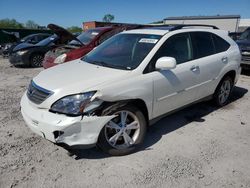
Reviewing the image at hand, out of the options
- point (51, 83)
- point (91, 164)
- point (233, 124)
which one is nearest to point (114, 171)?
point (91, 164)

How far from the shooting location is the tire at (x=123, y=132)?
327cm

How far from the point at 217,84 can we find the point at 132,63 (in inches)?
86.8

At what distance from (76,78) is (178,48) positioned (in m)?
1.79

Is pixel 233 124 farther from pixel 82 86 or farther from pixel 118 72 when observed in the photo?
pixel 82 86

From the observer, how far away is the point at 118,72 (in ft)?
11.3

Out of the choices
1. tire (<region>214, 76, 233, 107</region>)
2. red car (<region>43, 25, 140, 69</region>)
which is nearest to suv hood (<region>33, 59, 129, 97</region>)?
tire (<region>214, 76, 233, 107</region>)

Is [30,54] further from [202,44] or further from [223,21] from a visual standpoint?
[223,21]

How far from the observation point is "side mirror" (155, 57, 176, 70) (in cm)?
347

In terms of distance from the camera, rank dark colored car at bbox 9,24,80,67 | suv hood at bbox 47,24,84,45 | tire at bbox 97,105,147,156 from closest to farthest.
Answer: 1. tire at bbox 97,105,147,156
2. suv hood at bbox 47,24,84,45
3. dark colored car at bbox 9,24,80,67

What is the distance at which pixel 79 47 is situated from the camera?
304 inches

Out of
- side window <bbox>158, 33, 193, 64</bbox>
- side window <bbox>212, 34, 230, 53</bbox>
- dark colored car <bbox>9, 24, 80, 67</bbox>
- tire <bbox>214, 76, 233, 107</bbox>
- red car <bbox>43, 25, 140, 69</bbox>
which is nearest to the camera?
side window <bbox>158, 33, 193, 64</bbox>

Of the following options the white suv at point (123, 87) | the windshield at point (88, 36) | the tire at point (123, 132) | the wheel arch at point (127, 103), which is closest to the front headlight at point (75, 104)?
the white suv at point (123, 87)

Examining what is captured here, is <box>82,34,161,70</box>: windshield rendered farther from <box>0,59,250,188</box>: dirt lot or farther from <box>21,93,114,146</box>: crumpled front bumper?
<box>0,59,250,188</box>: dirt lot

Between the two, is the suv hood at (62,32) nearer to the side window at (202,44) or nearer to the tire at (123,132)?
the side window at (202,44)
